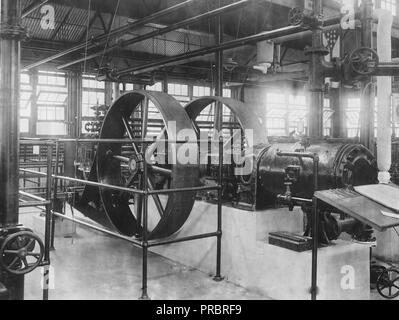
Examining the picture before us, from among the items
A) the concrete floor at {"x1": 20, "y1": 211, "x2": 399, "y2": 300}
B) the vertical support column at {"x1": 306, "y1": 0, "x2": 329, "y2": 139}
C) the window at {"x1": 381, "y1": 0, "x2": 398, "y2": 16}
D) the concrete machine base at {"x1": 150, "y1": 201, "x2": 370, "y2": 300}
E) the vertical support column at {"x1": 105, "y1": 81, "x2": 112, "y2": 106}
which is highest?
the window at {"x1": 381, "y1": 0, "x2": 398, "y2": 16}

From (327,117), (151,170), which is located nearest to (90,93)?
(327,117)

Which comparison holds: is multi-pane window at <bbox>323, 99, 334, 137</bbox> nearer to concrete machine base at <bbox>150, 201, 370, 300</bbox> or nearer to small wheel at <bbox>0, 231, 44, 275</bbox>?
concrete machine base at <bbox>150, 201, 370, 300</bbox>

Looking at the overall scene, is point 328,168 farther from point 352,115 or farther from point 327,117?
point 352,115

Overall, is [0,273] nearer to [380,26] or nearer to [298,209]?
[298,209]

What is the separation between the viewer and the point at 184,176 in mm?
3920

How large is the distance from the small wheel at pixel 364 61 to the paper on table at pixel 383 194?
127 cm

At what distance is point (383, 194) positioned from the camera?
112 inches

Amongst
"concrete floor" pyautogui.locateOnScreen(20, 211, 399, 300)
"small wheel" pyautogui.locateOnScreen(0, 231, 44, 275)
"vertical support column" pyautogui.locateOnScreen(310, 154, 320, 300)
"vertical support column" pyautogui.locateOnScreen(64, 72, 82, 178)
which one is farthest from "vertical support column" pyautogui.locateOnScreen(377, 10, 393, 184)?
"vertical support column" pyautogui.locateOnScreen(64, 72, 82, 178)

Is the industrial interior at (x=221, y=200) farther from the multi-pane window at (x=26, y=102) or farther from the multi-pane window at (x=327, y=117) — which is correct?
the multi-pane window at (x=26, y=102)

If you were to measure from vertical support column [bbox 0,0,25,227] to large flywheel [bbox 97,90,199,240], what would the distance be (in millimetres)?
1011

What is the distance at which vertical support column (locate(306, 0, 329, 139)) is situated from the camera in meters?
3.59
